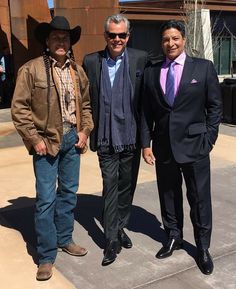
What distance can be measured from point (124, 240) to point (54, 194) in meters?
0.88

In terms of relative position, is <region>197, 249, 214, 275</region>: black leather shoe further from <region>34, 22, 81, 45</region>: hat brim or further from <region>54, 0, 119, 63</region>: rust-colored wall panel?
<region>54, 0, 119, 63</region>: rust-colored wall panel

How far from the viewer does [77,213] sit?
5.04m

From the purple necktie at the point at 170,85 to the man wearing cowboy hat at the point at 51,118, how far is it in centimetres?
67

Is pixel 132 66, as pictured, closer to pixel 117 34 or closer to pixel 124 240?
pixel 117 34

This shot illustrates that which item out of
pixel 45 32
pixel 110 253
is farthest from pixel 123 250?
pixel 45 32

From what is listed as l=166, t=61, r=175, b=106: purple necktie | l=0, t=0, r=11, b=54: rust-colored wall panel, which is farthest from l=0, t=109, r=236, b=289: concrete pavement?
l=0, t=0, r=11, b=54: rust-colored wall panel

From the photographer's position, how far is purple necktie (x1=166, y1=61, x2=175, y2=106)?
11.5ft

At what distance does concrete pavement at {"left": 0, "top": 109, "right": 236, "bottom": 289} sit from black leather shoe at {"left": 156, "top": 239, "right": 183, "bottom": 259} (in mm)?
52

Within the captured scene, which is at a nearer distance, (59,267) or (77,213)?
(59,267)

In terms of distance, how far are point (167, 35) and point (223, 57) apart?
29838 millimetres

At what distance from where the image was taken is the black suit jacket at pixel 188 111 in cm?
348

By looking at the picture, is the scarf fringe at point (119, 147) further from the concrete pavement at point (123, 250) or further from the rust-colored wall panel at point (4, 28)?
the rust-colored wall panel at point (4, 28)

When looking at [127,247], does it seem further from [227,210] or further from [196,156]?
[227,210]

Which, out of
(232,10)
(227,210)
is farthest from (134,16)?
(227,210)
